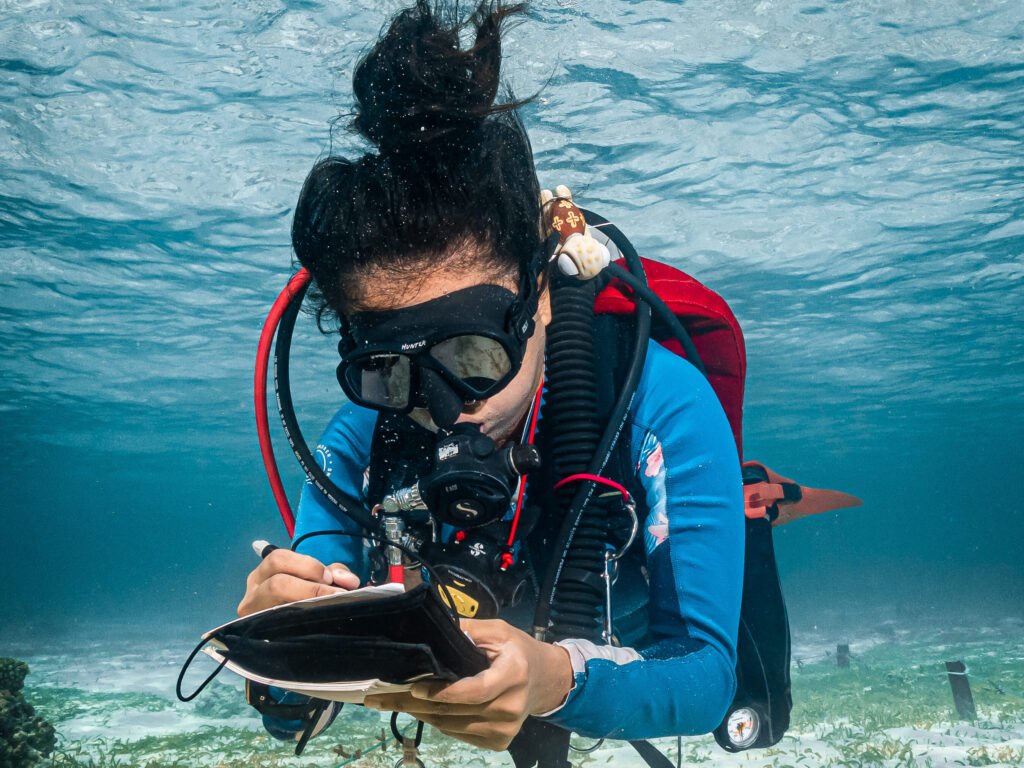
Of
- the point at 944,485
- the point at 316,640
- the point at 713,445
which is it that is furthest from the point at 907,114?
the point at 944,485

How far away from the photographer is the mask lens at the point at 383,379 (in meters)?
3.21

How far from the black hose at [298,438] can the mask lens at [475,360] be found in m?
0.82

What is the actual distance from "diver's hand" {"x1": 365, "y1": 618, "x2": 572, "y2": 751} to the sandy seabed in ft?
5.14

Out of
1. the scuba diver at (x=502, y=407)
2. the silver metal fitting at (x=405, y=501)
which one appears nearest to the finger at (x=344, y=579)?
the scuba diver at (x=502, y=407)

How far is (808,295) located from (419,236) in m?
22.2

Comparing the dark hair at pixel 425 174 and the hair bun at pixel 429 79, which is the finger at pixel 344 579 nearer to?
the dark hair at pixel 425 174

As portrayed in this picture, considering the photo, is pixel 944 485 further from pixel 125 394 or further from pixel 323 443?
pixel 323 443

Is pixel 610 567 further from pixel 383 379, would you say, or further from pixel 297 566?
pixel 297 566

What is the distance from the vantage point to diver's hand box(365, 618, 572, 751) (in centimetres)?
193

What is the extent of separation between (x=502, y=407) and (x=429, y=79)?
1556 millimetres

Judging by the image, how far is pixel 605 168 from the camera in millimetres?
14914

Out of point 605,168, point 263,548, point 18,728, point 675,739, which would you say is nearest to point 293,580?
point 263,548

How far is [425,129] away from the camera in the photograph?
126 inches

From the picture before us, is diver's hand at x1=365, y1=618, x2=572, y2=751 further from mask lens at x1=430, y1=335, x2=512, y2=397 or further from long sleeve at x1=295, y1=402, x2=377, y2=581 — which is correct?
long sleeve at x1=295, y1=402, x2=377, y2=581
